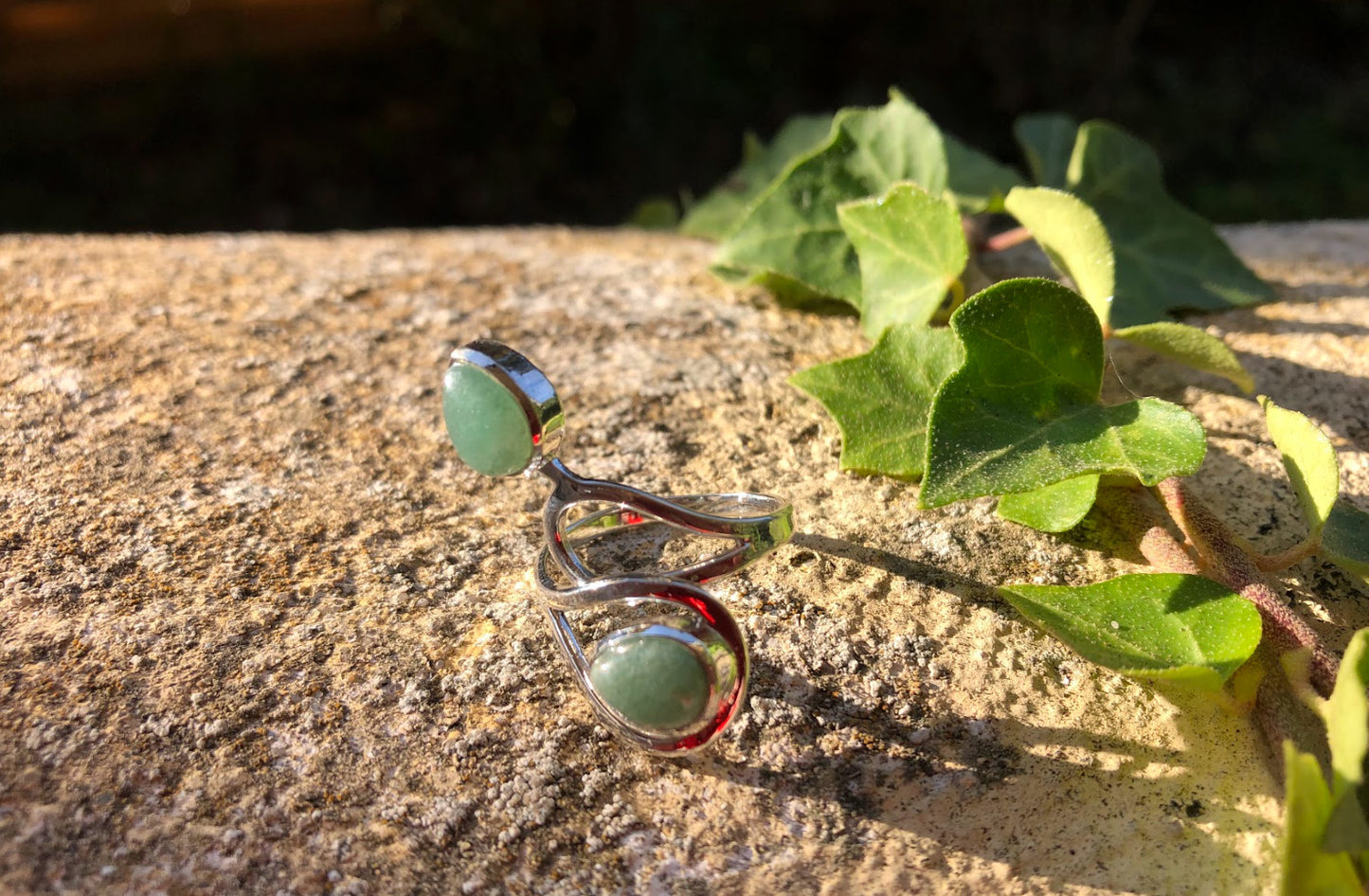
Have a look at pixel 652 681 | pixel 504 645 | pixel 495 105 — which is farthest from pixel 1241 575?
pixel 495 105

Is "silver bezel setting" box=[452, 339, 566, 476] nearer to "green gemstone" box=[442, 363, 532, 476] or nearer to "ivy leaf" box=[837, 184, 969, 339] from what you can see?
"green gemstone" box=[442, 363, 532, 476]

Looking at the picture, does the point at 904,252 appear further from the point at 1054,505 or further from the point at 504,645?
the point at 504,645

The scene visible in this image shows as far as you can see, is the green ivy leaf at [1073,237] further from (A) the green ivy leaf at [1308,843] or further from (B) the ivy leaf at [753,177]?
(B) the ivy leaf at [753,177]

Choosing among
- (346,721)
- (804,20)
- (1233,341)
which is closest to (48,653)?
(346,721)

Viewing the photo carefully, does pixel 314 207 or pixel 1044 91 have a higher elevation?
pixel 1044 91

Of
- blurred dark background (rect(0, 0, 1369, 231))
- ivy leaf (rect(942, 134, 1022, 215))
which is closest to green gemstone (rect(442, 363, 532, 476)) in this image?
ivy leaf (rect(942, 134, 1022, 215))

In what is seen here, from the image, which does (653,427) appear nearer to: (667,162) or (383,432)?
(383,432)
